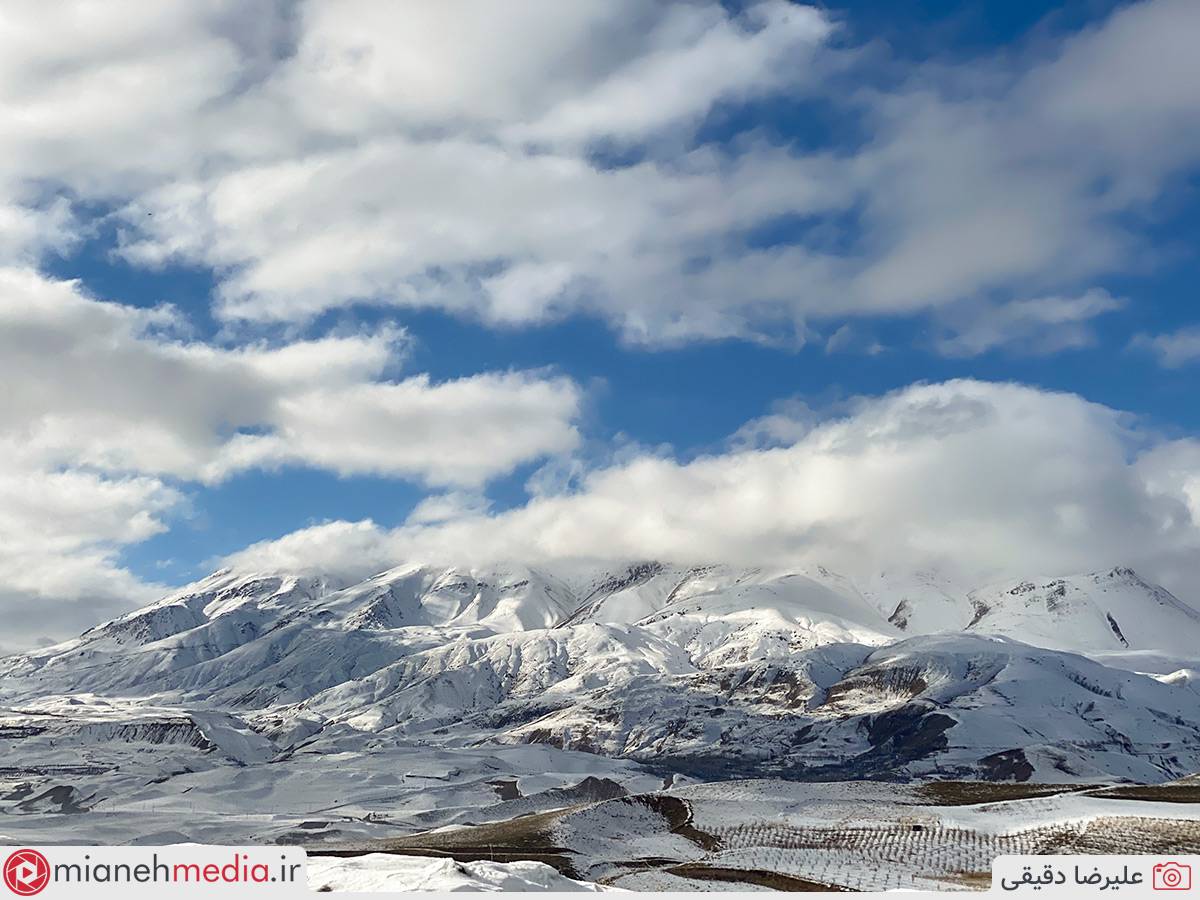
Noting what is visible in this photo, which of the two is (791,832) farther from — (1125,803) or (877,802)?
(1125,803)

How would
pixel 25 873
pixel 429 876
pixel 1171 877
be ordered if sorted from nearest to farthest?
pixel 25 873 < pixel 1171 877 < pixel 429 876

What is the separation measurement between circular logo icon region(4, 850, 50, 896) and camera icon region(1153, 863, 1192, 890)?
48.5 metres

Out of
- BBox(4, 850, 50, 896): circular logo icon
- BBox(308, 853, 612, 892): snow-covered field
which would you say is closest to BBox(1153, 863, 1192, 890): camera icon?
BBox(308, 853, 612, 892): snow-covered field

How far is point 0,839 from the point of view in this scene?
194875 mm

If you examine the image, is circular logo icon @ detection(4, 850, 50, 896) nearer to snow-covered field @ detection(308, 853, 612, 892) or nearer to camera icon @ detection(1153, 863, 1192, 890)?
snow-covered field @ detection(308, 853, 612, 892)

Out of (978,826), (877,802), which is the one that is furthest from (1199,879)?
(877,802)

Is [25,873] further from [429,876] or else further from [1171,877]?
[1171,877]

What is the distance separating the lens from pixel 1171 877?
179ft

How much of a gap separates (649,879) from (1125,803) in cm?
5884

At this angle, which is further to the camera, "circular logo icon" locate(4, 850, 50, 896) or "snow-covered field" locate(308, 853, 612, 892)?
"snow-covered field" locate(308, 853, 612, 892)

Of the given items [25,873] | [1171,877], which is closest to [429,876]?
[25,873]

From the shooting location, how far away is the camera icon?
5391cm

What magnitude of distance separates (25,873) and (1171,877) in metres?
50.5

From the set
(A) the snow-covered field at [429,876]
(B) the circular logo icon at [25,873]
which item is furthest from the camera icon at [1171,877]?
(B) the circular logo icon at [25,873]
